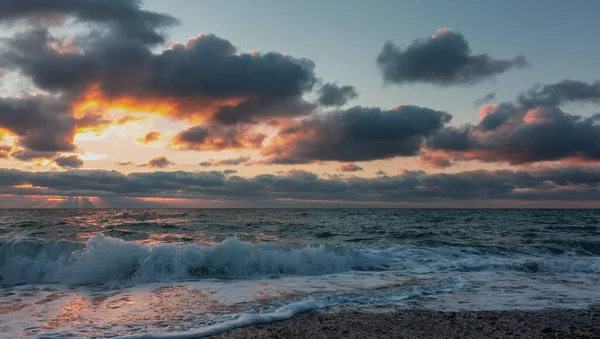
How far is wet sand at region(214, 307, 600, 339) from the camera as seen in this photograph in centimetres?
612

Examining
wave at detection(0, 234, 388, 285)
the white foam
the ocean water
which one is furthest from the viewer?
wave at detection(0, 234, 388, 285)

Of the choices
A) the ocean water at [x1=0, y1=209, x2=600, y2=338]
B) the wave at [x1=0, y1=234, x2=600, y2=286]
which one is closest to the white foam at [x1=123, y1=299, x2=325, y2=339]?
the ocean water at [x1=0, y1=209, x2=600, y2=338]

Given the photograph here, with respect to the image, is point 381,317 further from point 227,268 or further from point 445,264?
point 445,264

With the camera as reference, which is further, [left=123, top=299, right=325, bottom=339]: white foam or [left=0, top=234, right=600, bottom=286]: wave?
[left=0, top=234, right=600, bottom=286]: wave

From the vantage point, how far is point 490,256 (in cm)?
1661

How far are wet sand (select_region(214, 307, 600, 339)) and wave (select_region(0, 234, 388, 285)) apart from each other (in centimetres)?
576

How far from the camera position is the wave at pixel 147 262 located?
11.6 metres

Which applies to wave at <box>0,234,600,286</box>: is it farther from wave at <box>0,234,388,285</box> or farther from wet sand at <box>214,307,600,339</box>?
wet sand at <box>214,307,600,339</box>

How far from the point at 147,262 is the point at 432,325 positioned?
30.2 feet

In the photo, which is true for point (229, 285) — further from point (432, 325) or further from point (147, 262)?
point (432, 325)

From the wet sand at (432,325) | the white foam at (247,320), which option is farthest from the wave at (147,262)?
the wet sand at (432,325)

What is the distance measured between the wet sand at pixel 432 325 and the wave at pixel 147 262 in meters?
5.76

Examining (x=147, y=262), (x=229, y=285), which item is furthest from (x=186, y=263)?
(x=229, y=285)

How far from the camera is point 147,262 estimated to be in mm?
12312
